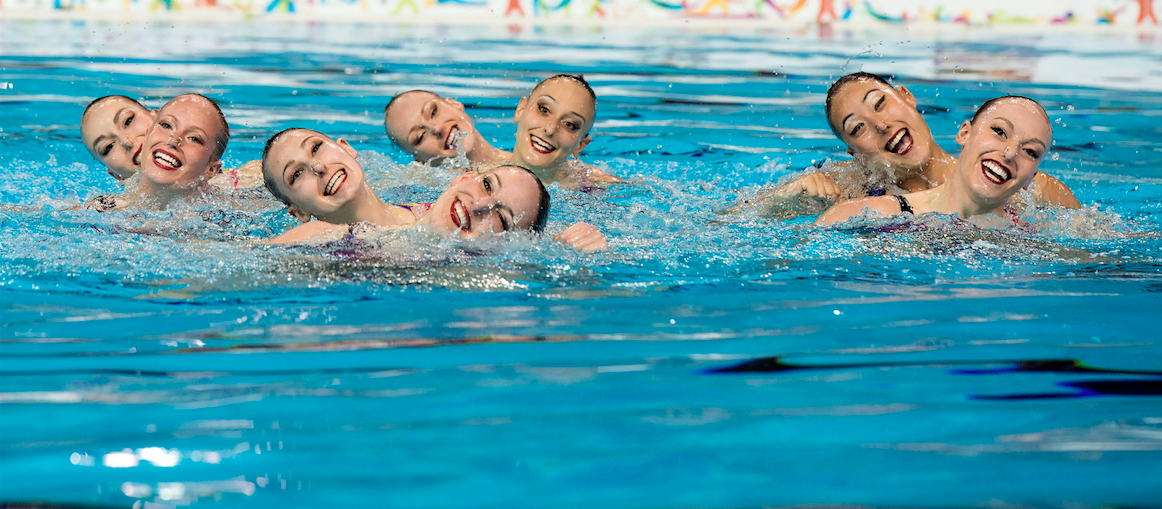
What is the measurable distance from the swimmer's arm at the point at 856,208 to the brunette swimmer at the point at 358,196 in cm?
98

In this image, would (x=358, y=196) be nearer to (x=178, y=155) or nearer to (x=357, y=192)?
(x=357, y=192)

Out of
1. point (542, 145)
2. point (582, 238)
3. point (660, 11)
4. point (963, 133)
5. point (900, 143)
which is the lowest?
point (582, 238)

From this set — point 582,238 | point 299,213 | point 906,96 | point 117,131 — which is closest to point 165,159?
point 117,131

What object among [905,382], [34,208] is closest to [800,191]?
[905,382]

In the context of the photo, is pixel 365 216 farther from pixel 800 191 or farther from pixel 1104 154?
pixel 1104 154

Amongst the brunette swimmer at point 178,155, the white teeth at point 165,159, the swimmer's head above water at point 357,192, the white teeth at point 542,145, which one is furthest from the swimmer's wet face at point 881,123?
the white teeth at point 165,159

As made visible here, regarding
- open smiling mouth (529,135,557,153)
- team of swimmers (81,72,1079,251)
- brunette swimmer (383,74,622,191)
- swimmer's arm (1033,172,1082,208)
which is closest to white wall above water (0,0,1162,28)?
brunette swimmer (383,74,622,191)

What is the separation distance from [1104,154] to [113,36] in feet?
32.7

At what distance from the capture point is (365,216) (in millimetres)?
3568

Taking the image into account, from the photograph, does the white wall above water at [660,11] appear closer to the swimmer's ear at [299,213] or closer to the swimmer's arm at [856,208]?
the swimmer's arm at [856,208]

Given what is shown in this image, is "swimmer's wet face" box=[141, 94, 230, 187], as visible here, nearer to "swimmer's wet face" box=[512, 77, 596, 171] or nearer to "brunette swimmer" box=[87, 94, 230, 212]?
"brunette swimmer" box=[87, 94, 230, 212]

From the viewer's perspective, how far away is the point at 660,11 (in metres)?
15.4

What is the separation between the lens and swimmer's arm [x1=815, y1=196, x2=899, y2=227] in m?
3.87

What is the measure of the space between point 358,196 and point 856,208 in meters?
1.81
